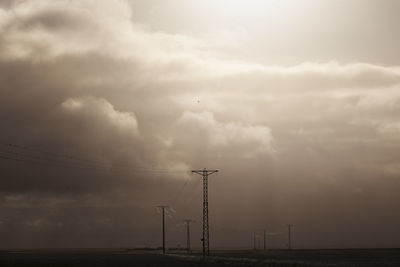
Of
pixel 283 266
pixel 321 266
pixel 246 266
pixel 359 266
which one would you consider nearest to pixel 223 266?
pixel 246 266

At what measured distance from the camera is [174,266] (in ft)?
387

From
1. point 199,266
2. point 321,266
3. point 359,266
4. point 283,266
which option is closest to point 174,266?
point 199,266

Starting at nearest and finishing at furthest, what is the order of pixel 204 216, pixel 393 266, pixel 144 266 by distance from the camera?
1. pixel 393 266
2. pixel 144 266
3. pixel 204 216

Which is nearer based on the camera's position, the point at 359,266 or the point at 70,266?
the point at 359,266

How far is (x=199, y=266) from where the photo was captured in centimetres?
11550

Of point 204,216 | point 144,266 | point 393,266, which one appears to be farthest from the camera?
point 204,216

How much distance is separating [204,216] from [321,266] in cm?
3135

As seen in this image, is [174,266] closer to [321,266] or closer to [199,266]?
[199,266]

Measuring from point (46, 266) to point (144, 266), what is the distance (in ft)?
74.3

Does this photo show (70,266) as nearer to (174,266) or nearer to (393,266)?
(174,266)

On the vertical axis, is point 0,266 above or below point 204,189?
below

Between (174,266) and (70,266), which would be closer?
(174,266)

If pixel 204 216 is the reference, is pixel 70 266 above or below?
below

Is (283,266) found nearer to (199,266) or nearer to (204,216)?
(199,266)
